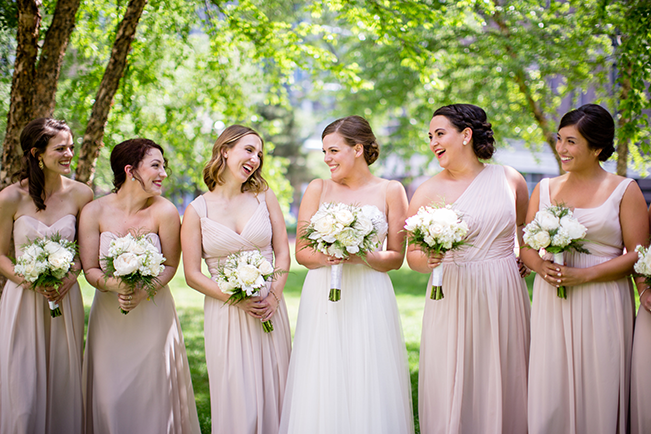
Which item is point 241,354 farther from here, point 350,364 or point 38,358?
point 38,358

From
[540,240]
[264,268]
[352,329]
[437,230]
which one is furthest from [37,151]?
[540,240]

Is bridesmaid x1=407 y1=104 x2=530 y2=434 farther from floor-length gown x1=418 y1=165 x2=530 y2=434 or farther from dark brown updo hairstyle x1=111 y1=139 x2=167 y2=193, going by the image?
dark brown updo hairstyle x1=111 y1=139 x2=167 y2=193

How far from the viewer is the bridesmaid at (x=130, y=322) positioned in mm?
4637

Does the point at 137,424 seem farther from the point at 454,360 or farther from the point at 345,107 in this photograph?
the point at 345,107

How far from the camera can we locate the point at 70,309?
478 centimetres

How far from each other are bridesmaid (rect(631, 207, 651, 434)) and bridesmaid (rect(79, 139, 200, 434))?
3874 millimetres

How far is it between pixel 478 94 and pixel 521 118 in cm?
132

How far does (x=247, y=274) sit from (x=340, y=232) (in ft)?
2.58

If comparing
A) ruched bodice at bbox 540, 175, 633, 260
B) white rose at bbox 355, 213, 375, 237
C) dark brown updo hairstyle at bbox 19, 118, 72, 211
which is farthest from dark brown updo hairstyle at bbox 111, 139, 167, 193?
ruched bodice at bbox 540, 175, 633, 260

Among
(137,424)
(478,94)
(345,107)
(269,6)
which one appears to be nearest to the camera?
(137,424)

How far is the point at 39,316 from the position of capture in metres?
4.64

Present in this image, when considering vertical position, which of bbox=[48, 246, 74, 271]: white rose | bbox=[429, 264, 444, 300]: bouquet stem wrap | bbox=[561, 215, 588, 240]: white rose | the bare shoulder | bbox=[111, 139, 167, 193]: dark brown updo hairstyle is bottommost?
bbox=[429, 264, 444, 300]: bouquet stem wrap

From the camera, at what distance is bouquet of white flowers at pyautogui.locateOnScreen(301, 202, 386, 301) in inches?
155

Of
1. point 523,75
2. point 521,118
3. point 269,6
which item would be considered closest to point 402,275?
point 521,118
